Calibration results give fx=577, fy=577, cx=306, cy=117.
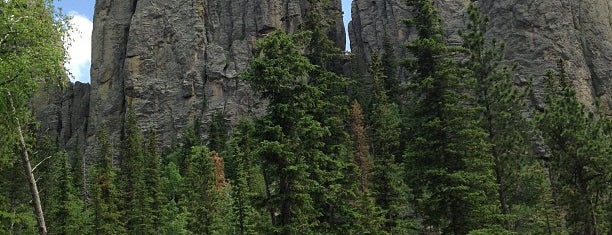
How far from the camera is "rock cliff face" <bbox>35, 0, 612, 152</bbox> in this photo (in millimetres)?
82375

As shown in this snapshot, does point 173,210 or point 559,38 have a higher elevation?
point 559,38

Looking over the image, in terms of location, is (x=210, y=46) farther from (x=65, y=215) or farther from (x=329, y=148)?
(x=329, y=148)

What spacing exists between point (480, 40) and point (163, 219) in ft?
108

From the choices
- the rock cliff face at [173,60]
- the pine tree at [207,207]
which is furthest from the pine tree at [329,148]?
the rock cliff face at [173,60]

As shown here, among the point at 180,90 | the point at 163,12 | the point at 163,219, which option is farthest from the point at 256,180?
the point at 163,12

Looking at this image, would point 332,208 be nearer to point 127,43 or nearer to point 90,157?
A: point 90,157

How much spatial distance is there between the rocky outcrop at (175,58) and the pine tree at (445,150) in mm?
67840

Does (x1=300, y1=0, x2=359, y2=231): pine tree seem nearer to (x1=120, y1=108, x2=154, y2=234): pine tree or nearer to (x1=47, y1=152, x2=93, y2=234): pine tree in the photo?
(x1=120, y1=108, x2=154, y2=234): pine tree

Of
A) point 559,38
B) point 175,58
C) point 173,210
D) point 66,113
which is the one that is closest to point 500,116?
point 173,210

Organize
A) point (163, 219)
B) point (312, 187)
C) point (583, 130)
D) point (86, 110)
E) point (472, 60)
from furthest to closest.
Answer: point (86, 110) → point (163, 219) → point (472, 60) → point (583, 130) → point (312, 187)

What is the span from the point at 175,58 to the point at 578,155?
260 feet

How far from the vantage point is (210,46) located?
101 meters

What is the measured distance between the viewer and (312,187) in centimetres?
2311

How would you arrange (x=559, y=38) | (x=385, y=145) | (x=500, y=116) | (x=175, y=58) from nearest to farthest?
1. (x=500, y=116)
2. (x=385, y=145)
3. (x=559, y=38)
4. (x=175, y=58)
